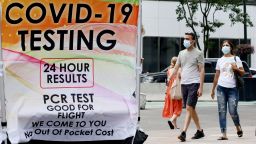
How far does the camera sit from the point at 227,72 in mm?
11766

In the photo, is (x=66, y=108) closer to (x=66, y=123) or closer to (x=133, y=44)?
(x=66, y=123)

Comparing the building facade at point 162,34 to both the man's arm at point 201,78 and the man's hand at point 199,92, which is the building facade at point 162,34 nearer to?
the man's arm at point 201,78

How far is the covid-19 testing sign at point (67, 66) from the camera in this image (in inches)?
251

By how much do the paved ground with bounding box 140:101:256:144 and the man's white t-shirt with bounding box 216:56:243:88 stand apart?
38.3 inches

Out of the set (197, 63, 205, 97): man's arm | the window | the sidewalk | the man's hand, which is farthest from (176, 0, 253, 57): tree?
the man's hand

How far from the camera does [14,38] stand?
6.39 metres

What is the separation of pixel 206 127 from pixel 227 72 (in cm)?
372

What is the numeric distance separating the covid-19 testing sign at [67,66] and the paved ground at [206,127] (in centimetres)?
474

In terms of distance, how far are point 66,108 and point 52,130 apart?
0.87ft

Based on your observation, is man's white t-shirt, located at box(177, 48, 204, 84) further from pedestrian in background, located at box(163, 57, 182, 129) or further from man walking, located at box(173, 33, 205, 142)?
pedestrian in background, located at box(163, 57, 182, 129)

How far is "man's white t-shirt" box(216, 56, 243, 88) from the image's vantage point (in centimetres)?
1167

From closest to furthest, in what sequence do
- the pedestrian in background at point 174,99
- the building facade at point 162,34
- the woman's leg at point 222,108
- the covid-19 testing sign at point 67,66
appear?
the covid-19 testing sign at point 67,66 → the woman's leg at point 222,108 → the pedestrian in background at point 174,99 → the building facade at point 162,34

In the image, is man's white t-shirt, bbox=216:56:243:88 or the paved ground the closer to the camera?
the paved ground

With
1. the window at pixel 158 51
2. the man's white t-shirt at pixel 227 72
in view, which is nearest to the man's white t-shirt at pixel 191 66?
the man's white t-shirt at pixel 227 72
